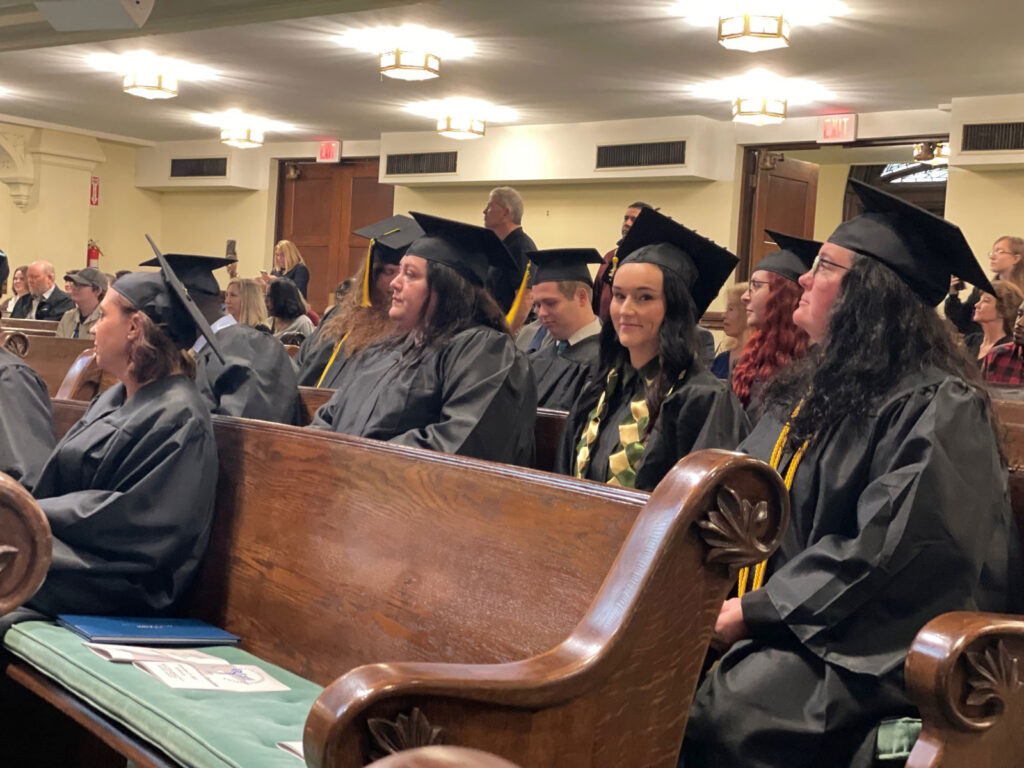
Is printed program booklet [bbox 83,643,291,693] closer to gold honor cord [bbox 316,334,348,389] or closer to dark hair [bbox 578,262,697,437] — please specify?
dark hair [bbox 578,262,697,437]

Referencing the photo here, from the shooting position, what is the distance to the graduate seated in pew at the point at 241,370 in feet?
14.5

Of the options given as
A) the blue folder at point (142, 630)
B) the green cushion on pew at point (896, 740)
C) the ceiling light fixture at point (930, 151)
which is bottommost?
the blue folder at point (142, 630)

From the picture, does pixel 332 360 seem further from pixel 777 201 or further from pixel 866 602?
pixel 777 201

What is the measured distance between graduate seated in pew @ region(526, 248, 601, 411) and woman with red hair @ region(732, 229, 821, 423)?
0.73 metres

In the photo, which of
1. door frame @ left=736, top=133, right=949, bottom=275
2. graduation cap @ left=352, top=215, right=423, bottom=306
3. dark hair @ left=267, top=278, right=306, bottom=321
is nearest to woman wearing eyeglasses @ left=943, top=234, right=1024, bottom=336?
graduation cap @ left=352, top=215, right=423, bottom=306

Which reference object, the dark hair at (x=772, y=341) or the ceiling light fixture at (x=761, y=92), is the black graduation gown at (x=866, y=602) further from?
the ceiling light fixture at (x=761, y=92)

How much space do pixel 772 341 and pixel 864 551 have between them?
2.02 m

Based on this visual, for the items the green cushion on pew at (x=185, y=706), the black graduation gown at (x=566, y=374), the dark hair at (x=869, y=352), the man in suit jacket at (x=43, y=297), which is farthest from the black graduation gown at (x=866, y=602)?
the man in suit jacket at (x=43, y=297)

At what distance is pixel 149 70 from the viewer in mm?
11242

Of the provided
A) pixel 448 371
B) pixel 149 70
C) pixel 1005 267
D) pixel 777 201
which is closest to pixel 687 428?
pixel 448 371

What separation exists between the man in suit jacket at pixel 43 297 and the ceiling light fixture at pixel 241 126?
2.71 meters

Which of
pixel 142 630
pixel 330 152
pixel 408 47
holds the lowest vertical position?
pixel 142 630

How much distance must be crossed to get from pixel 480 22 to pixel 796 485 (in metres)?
7.14

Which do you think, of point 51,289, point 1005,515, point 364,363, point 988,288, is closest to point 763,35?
point 364,363
